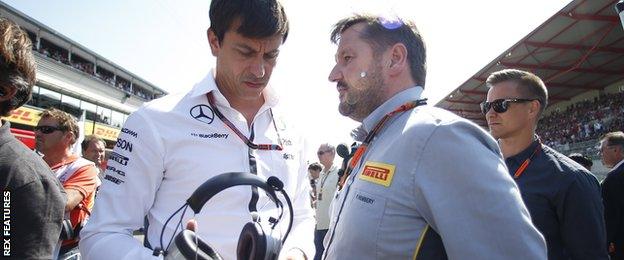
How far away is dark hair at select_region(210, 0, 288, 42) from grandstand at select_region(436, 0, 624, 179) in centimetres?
1311

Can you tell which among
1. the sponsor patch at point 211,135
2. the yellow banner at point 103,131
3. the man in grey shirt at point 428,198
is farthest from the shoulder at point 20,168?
the yellow banner at point 103,131

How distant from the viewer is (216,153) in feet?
6.00

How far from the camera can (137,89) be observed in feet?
173

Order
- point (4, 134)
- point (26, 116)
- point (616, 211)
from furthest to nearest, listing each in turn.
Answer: point (26, 116) < point (616, 211) < point (4, 134)

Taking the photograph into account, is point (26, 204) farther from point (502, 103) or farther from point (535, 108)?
point (535, 108)

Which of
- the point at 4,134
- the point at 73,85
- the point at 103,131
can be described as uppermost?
the point at 4,134

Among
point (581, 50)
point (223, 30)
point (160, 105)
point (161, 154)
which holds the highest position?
point (581, 50)

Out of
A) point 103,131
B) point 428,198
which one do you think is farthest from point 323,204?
point 103,131

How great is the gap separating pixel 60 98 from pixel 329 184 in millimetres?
28234

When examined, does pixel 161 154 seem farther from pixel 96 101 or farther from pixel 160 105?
pixel 96 101

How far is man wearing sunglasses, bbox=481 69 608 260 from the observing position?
2551mm

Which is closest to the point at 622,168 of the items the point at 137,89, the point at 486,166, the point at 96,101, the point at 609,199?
the point at 609,199

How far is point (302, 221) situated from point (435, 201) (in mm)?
874

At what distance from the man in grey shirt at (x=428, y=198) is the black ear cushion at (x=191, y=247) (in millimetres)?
568
